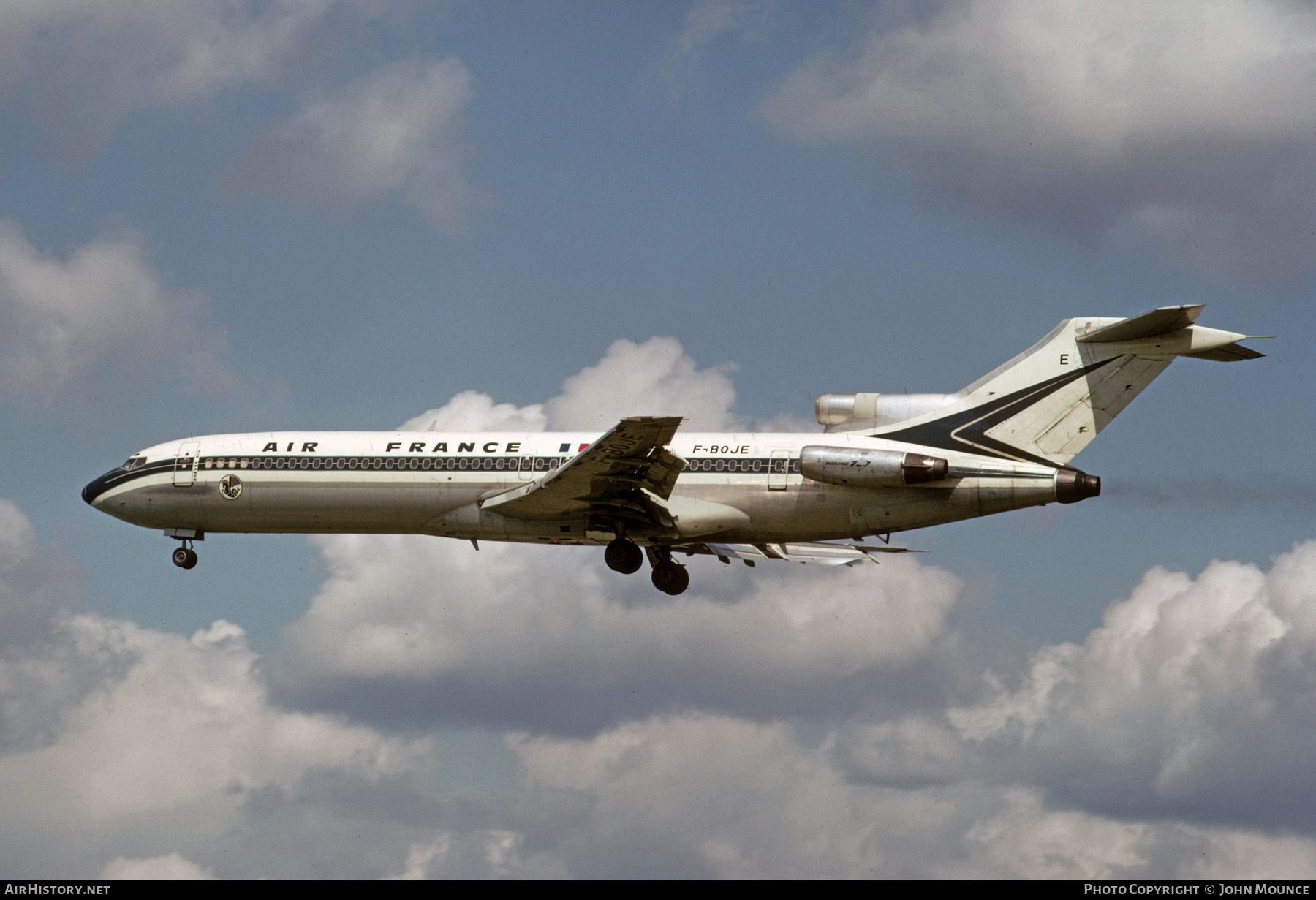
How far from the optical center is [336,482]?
44.4 m

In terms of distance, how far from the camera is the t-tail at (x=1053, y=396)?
39.8 metres

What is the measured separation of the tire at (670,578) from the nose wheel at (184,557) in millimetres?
14963

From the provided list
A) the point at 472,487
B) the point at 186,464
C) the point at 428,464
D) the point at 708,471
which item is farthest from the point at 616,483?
the point at 186,464

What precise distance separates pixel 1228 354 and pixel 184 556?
105 ft

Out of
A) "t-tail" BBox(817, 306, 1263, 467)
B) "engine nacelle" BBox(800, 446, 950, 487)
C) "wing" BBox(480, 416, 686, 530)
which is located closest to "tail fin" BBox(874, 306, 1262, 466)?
"t-tail" BBox(817, 306, 1263, 467)

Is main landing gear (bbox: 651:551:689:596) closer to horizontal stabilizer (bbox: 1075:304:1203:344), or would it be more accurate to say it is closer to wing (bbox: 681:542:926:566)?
wing (bbox: 681:542:926:566)

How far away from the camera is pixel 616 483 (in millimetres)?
41250

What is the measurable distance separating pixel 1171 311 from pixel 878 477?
864 cm

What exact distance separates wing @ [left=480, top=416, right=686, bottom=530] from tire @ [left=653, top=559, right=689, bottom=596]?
3.06m

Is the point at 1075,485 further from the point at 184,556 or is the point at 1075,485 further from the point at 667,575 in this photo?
the point at 184,556

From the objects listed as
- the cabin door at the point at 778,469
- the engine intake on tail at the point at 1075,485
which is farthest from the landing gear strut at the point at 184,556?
the engine intake on tail at the point at 1075,485
